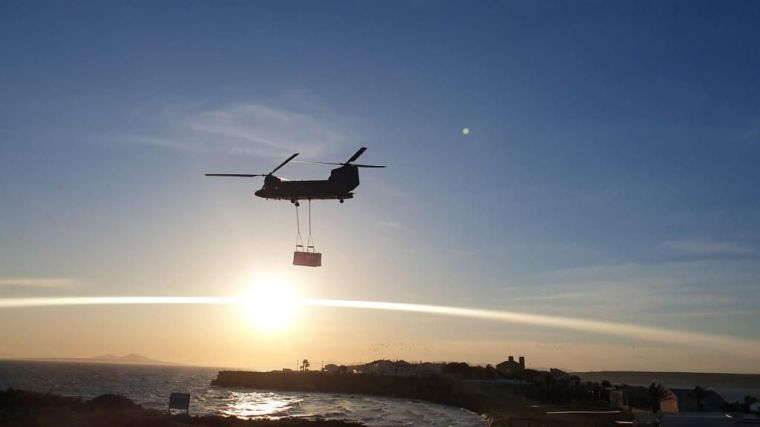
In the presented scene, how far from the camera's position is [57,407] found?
142ft

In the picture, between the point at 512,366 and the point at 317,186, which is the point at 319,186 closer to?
the point at 317,186

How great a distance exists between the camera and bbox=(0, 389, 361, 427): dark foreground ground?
3822 centimetres

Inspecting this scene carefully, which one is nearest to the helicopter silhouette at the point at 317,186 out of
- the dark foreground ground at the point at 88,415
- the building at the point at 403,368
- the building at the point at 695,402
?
the dark foreground ground at the point at 88,415

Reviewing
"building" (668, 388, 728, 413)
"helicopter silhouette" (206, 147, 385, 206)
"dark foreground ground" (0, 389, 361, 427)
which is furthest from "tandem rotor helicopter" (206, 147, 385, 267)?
"building" (668, 388, 728, 413)

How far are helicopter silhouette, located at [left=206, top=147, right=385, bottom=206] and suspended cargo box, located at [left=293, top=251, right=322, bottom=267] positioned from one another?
11.5 ft

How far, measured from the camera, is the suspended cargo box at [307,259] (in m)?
30.4

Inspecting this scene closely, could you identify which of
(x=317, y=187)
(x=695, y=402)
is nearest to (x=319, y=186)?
(x=317, y=187)

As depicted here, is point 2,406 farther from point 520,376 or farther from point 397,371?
point 397,371

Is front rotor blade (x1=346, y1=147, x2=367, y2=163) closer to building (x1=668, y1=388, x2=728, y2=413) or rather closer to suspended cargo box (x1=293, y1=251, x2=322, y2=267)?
suspended cargo box (x1=293, y1=251, x2=322, y2=267)

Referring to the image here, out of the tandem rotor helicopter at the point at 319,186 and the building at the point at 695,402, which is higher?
the tandem rotor helicopter at the point at 319,186

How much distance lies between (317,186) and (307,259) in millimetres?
4299

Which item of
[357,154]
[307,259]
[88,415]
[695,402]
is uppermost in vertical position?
[357,154]

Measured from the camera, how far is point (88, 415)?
41312mm

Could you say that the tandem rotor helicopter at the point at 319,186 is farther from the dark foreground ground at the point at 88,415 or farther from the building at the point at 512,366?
the building at the point at 512,366
